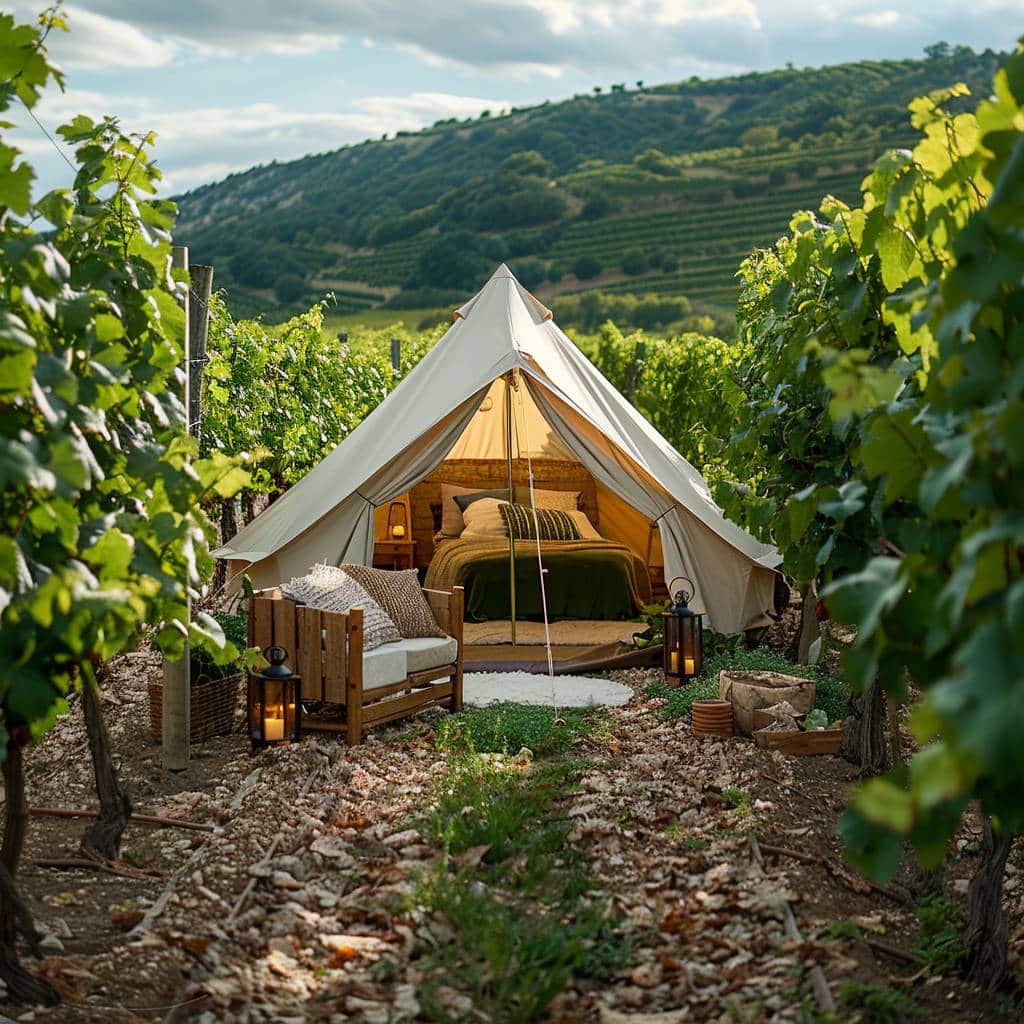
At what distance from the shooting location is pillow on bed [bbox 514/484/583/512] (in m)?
9.48

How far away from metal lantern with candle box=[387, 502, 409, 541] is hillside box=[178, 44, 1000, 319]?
24.8 metres

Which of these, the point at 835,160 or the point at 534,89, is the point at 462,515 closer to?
the point at 835,160

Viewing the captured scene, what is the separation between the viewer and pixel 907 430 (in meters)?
2.11

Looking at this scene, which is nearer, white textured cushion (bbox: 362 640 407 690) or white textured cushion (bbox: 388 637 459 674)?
white textured cushion (bbox: 362 640 407 690)

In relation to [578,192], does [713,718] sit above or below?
below

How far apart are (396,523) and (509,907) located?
20.8 feet

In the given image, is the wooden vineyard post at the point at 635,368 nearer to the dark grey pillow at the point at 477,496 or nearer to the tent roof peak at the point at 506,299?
the dark grey pillow at the point at 477,496

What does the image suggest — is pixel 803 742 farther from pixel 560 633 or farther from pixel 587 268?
pixel 587 268

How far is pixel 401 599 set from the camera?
19.8 ft

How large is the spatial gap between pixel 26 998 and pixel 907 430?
2210 mm

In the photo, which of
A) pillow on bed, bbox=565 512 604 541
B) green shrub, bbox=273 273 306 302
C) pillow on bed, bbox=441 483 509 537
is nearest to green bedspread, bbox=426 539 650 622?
pillow on bed, bbox=565 512 604 541

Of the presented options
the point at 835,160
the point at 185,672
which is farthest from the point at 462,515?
the point at 835,160

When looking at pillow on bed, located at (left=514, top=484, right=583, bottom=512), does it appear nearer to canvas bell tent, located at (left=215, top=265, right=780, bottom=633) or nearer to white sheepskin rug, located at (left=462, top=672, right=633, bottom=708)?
canvas bell tent, located at (left=215, top=265, right=780, bottom=633)

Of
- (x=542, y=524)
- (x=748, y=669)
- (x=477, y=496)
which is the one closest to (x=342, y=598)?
(x=748, y=669)
